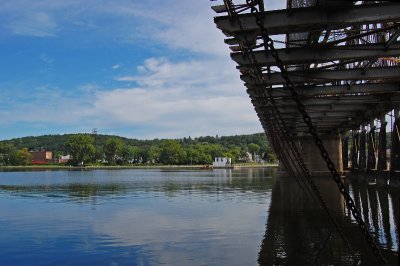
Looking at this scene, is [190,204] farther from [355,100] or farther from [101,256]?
[101,256]

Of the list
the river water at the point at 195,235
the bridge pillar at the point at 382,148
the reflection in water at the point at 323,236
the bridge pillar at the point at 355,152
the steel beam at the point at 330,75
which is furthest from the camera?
the bridge pillar at the point at 355,152

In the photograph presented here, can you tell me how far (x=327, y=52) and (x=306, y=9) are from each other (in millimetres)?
4154

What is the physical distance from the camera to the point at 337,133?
2648 inches

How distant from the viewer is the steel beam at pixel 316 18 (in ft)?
41.6

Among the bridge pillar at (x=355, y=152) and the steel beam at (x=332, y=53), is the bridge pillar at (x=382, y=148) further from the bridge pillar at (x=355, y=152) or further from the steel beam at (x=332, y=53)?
the steel beam at (x=332, y=53)

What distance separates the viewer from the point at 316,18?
1313 cm

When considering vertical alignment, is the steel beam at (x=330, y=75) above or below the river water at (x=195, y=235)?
above

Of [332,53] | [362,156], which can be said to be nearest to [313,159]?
[362,156]

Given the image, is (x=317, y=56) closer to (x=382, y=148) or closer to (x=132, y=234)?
(x=132, y=234)

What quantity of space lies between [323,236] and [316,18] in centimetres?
1023

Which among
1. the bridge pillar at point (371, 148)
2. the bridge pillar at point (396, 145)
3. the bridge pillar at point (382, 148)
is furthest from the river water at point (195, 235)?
the bridge pillar at point (371, 148)

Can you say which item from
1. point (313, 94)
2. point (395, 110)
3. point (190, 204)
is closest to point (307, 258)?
point (313, 94)

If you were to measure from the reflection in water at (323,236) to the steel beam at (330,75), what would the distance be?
706 cm

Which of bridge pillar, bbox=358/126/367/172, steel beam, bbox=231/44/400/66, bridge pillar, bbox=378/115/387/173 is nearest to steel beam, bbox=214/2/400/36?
steel beam, bbox=231/44/400/66
